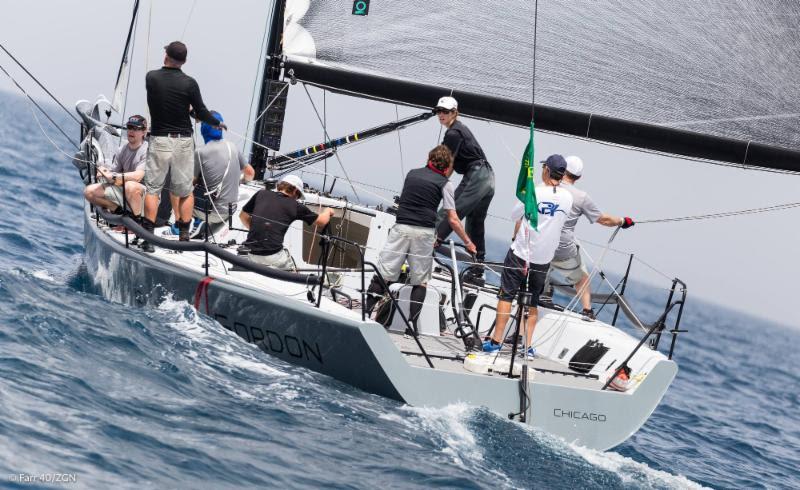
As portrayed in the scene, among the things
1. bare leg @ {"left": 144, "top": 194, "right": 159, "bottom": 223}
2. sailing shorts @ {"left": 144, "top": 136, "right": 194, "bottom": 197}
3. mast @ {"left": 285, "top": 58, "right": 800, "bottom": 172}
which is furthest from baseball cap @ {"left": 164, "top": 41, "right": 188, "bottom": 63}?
mast @ {"left": 285, "top": 58, "right": 800, "bottom": 172}

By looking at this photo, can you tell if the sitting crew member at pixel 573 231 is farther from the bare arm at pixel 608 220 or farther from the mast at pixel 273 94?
the mast at pixel 273 94

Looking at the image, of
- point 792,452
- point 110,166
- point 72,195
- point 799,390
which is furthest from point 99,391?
point 799,390

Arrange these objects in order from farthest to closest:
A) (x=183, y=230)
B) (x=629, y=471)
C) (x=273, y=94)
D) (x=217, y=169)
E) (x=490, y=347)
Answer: (x=273, y=94), (x=217, y=169), (x=183, y=230), (x=490, y=347), (x=629, y=471)

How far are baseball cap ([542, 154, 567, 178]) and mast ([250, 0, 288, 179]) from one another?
126 inches

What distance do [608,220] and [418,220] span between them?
5.17ft

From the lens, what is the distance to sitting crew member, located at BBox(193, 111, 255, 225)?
8.70 meters

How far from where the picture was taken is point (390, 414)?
6488 mm

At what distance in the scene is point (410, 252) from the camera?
778 centimetres

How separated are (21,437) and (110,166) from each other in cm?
506

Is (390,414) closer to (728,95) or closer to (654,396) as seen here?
(654,396)

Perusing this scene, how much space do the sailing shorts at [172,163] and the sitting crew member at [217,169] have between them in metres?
0.30

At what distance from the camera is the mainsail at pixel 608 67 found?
7.62 m

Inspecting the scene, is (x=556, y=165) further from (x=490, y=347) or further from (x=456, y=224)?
(x=490, y=347)

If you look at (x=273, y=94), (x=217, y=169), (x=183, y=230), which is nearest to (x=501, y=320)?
(x=183, y=230)
